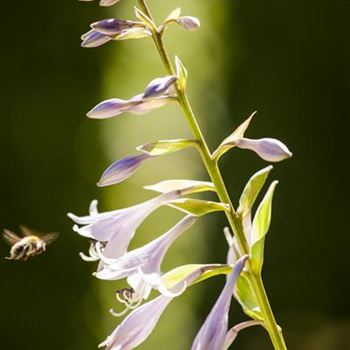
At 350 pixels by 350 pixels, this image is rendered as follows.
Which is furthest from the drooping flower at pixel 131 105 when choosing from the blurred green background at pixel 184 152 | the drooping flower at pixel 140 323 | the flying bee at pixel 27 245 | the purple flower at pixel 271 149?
the blurred green background at pixel 184 152

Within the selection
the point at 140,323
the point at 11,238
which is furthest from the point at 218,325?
the point at 11,238

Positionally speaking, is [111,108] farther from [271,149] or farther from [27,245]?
[27,245]

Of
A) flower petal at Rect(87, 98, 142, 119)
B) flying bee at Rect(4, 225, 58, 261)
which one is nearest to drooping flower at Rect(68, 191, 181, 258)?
flower petal at Rect(87, 98, 142, 119)

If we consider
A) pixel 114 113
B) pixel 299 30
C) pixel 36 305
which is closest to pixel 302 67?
pixel 299 30

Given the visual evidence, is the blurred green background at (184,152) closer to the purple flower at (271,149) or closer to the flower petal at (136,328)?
the flower petal at (136,328)

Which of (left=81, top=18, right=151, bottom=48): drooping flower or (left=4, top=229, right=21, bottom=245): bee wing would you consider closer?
(left=81, top=18, right=151, bottom=48): drooping flower

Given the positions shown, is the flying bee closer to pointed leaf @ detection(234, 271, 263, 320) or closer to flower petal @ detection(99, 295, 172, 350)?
flower petal @ detection(99, 295, 172, 350)
